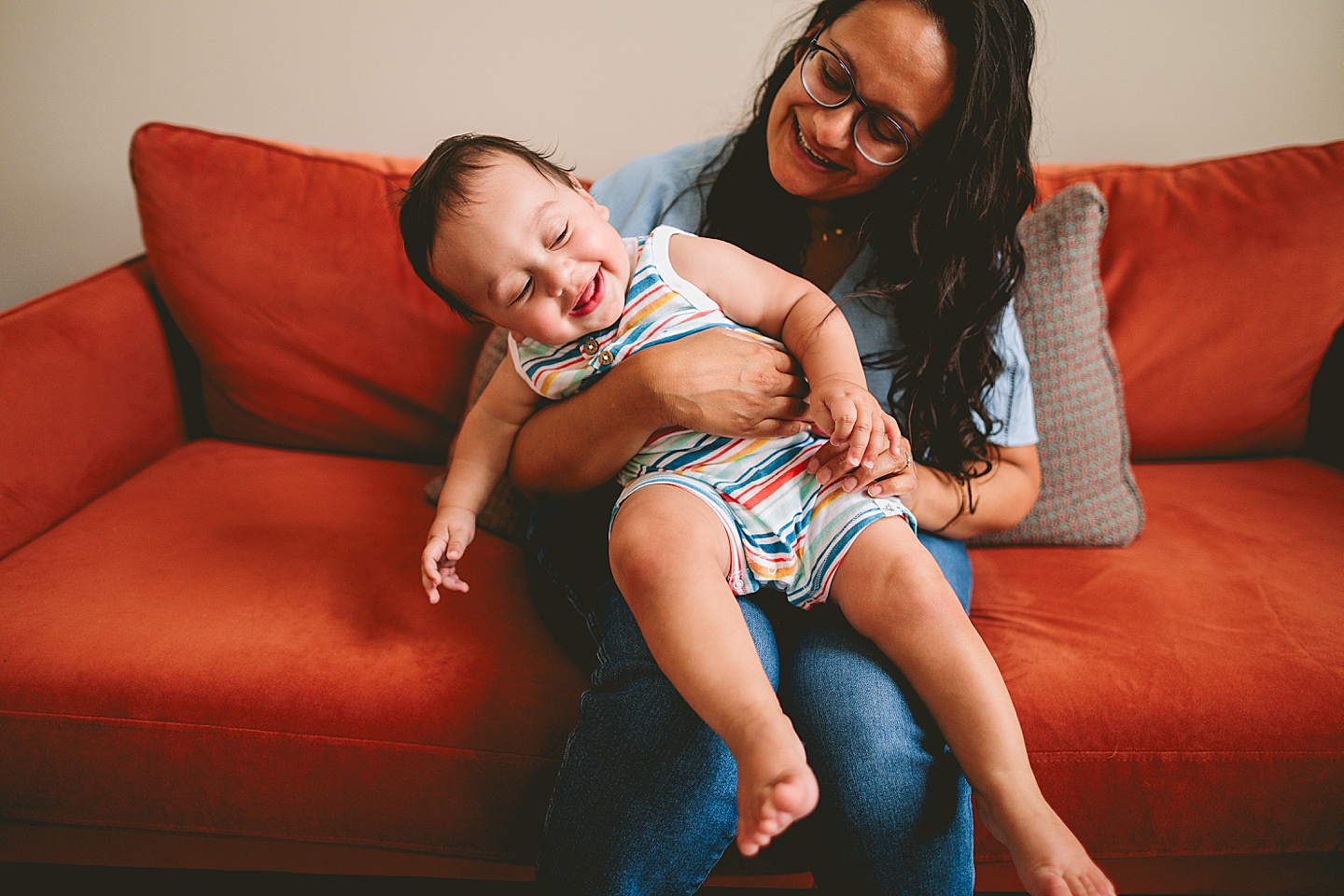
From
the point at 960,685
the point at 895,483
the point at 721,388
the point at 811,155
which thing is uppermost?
the point at 811,155

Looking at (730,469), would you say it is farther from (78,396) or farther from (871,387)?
(78,396)

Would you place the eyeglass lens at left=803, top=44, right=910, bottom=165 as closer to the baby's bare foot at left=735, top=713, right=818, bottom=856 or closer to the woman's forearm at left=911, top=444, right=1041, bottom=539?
the woman's forearm at left=911, top=444, right=1041, bottom=539

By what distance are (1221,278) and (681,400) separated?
3.75ft

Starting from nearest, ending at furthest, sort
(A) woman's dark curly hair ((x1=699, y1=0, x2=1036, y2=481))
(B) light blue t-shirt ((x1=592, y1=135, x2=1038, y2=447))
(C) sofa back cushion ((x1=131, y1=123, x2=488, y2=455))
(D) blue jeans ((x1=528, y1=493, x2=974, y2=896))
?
(D) blue jeans ((x1=528, y1=493, x2=974, y2=896)) → (A) woman's dark curly hair ((x1=699, y1=0, x2=1036, y2=481)) → (B) light blue t-shirt ((x1=592, y1=135, x2=1038, y2=447)) → (C) sofa back cushion ((x1=131, y1=123, x2=488, y2=455))

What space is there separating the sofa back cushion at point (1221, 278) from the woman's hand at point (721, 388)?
868mm

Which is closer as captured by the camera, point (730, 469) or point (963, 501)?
point (730, 469)

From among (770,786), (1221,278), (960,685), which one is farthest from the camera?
(1221,278)

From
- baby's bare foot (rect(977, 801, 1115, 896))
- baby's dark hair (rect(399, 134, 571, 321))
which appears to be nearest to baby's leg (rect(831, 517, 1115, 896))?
baby's bare foot (rect(977, 801, 1115, 896))

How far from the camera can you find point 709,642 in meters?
0.72

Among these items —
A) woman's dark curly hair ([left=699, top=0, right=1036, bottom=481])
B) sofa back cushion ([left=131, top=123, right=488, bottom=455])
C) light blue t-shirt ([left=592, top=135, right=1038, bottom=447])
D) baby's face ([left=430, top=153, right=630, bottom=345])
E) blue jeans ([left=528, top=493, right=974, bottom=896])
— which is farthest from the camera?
sofa back cushion ([left=131, top=123, right=488, bottom=455])

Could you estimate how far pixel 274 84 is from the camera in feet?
5.51

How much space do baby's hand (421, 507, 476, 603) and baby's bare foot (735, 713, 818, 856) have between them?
434 mm

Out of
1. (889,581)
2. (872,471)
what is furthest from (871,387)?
(889,581)

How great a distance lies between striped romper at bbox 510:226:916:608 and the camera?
2.89 ft
